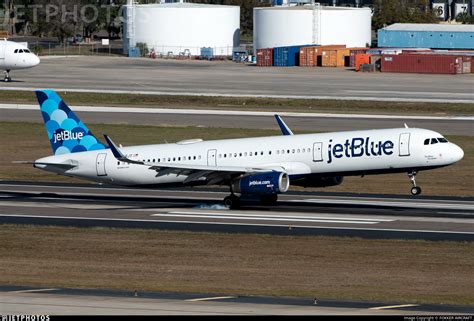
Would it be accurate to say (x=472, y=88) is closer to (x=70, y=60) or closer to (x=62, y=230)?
(x=70, y=60)

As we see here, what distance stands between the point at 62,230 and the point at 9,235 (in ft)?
8.74

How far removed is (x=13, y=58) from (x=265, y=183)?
9501 centimetres

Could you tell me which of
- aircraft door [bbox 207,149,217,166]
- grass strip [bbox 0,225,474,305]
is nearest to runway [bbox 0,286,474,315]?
grass strip [bbox 0,225,474,305]

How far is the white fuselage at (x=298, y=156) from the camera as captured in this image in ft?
189

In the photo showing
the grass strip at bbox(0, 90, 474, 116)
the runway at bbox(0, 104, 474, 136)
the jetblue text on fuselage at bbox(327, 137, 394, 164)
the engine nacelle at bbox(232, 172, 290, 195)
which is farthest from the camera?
the grass strip at bbox(0, 90, 474, 116)

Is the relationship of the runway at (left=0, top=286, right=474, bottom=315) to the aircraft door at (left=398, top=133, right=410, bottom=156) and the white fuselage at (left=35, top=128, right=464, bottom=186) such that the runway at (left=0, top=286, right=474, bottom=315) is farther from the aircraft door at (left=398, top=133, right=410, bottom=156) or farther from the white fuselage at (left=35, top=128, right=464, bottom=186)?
the aircraft door at (left=398, top=133, right=410, bottom=156)

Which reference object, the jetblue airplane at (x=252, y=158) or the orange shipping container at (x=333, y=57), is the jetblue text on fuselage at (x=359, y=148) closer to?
the jetblue airplane at (x=252, y=158)

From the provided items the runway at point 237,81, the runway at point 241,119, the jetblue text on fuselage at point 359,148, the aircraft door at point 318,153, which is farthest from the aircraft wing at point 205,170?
the runway at point 237,81

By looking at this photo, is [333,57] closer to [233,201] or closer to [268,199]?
[268,199]

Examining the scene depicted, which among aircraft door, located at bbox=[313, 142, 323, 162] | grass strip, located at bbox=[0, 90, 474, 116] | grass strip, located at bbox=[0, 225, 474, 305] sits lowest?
grass strip, located at bbox=[0, 225, 474, 305]

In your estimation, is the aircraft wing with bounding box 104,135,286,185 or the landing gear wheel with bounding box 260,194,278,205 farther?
the landing gear wheel with bounding box 260,194,278,205

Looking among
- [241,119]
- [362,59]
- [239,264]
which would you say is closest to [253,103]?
[241,119]

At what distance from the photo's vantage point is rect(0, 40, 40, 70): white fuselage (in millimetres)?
145250

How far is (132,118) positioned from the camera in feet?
351
